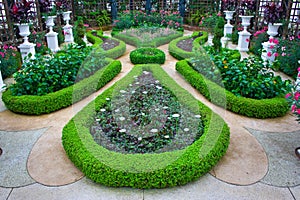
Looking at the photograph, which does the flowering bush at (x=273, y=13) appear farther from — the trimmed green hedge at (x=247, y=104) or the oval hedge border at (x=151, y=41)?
the oval hedge border at (x=151, y=41)

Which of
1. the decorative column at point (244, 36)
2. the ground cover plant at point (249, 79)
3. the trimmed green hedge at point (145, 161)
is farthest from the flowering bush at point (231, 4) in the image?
the trimmed green hedge at point (145, 161)

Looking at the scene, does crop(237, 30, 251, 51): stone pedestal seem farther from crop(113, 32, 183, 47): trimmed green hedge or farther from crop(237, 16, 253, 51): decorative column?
crop(113, 32, 183, 47): trimmed green hedge

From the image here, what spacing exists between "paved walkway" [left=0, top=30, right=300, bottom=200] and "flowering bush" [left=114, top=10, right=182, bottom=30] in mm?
8558

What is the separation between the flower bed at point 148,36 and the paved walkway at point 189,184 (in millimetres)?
5214

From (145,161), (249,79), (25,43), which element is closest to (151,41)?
(25,43)

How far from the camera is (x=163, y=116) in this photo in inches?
139

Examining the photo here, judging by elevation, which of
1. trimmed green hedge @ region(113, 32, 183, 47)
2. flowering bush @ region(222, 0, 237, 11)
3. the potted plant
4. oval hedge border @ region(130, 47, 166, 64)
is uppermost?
flowering bush @ region(222, 0, 237, 11)

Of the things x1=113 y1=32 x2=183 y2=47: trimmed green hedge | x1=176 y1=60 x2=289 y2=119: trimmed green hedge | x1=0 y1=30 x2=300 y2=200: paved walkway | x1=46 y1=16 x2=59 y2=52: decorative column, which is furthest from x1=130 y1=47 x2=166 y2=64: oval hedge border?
x1=0 y1=30 x2=300 y2=200: paved walkway

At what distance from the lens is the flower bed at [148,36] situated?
8641 mm

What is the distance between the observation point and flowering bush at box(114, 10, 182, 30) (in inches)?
456

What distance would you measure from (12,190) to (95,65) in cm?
306

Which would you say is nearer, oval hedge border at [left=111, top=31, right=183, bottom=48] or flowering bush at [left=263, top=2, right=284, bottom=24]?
flowering bush at [left=263, top=2, right=284, bottom=24]

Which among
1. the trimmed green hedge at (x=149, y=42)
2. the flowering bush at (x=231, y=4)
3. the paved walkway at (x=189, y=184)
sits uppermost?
the flowering bush at (x=231, y=4)

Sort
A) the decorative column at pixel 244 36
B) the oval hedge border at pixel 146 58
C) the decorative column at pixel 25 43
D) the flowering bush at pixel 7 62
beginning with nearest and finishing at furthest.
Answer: the flowering bush at pixel 7 62
the decorative column at pixel 25 43
the oval hedge border at pixel 146 58
the decorative column at pixel 244 36
